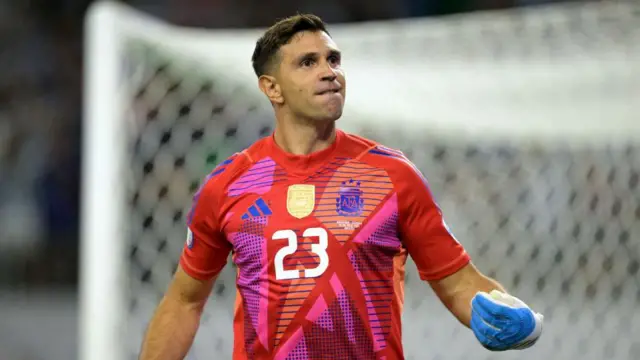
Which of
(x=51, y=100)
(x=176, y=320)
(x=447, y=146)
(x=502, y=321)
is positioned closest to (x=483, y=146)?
(x=447, y=146)

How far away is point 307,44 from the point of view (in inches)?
80.8

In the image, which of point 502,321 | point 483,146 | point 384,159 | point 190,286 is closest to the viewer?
point 502,321

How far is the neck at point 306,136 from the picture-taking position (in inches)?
81.8

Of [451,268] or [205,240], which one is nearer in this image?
[451,268]

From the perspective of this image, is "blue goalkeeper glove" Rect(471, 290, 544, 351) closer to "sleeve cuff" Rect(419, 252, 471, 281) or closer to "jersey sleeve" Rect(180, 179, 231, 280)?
"sleeve cuff" Rect(419, 252, 471, 281)

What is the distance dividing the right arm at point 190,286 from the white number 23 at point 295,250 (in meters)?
0.21

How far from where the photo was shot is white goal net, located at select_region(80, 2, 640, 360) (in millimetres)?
3117

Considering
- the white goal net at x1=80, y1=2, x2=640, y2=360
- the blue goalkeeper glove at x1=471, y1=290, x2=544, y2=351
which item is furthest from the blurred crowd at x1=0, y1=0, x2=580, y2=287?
the blue goalkeeper glove at x1=471, y1=290, x2=544, y2=351

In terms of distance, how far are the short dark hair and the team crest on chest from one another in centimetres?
36

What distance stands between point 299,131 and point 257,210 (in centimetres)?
22

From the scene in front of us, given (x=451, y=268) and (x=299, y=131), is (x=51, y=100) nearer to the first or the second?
(x=299, y=131)

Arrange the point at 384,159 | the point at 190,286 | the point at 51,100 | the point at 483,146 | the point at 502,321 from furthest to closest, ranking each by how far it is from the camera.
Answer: the point at 51,100
the point at 483,146
the point at 190,286
the point at 384,159
the point at 502,321

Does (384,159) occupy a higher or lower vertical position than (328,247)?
higher

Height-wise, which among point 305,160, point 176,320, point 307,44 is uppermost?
point 307,44
